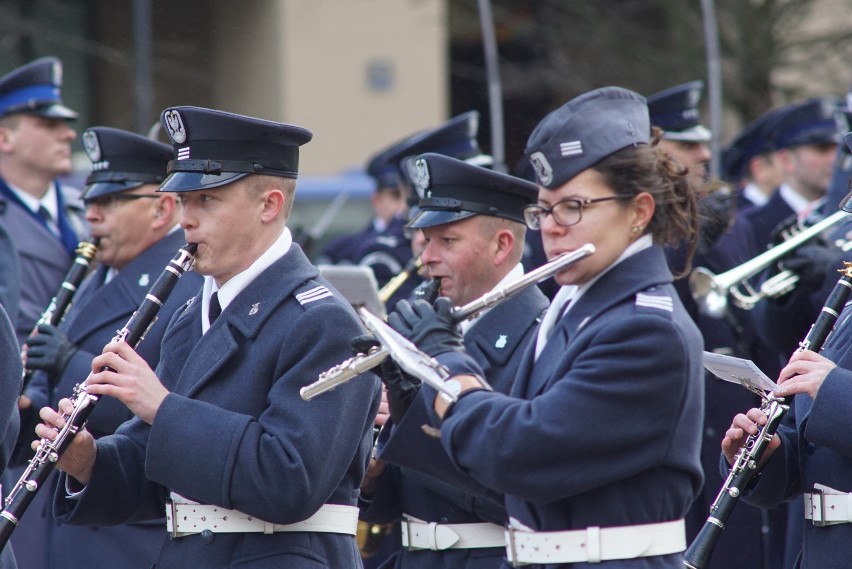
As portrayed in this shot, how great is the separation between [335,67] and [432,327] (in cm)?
1402

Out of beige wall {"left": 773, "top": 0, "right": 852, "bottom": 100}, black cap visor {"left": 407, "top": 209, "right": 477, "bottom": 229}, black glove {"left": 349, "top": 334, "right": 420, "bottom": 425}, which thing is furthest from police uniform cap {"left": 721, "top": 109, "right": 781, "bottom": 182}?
black glove {"left": 349, "top": 334, "right": 420, "bottom": 425}

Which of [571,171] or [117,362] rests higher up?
[571,171]

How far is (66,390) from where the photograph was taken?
525cm

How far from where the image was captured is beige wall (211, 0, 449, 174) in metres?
16.8

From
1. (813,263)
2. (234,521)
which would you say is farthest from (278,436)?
(813,263)

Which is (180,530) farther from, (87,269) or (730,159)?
(730,159)

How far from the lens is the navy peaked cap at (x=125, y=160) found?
5543mm

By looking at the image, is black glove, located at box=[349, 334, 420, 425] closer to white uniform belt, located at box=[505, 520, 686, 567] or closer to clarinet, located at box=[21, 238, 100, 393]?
white uniform belt, located at box=[505, 520, 686, 567]

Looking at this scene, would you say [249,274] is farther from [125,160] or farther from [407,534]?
[125,160]

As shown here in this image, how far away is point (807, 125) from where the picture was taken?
8.36 m

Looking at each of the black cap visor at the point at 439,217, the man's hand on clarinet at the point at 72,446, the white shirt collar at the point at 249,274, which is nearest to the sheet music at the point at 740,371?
the black cap visor at the point at 439,217

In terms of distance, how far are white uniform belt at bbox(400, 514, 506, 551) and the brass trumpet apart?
2.19 meters

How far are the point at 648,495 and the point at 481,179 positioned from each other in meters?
1.60


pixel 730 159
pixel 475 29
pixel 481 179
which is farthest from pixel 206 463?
pixel 475 29
